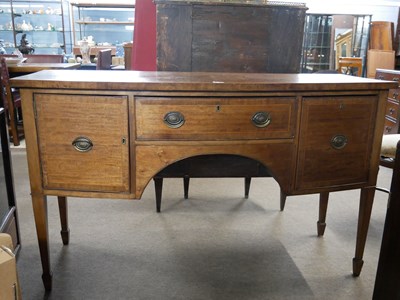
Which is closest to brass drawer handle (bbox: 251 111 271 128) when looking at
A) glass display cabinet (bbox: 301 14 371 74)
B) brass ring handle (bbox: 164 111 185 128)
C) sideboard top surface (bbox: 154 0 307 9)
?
brass ring handle (bbox: 164 111 185 128)

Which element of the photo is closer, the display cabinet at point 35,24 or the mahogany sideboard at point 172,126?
the mahogany sideboard at point 172,126

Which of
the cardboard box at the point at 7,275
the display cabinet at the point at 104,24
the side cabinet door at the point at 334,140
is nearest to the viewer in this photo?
the cardboard box at the point at 7,275

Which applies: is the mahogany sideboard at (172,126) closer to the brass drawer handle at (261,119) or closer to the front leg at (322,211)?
the brass drawer handle at (261,119)

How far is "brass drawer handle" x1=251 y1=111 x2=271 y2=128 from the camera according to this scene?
120 cm

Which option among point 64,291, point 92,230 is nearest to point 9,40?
point 92,230

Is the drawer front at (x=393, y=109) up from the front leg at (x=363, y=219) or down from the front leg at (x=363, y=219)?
up

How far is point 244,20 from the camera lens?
5.54ft

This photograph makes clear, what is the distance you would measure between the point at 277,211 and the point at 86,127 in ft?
4.51

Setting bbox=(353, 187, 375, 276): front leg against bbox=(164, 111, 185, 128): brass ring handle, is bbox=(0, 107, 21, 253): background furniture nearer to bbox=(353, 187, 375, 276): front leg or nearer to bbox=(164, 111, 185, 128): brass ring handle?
bbox=(164, 111, 185, 128): brass ring handle

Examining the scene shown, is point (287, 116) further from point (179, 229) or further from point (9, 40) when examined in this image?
point (9, 40)

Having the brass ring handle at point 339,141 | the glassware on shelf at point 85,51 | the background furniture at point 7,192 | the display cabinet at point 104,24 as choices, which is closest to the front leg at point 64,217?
the background furniture at point 7,192

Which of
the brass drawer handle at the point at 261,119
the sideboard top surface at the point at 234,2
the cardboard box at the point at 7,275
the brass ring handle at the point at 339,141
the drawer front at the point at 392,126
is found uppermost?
the sideboard top surface at the point at 234,2

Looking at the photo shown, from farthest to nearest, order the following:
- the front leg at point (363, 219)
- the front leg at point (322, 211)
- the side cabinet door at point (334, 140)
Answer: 1. the front leg at point (322, 211)
2. the front leg at point (363, 219)
3. the side cabinet door at point (334, 140)

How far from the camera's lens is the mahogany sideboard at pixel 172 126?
3.74ft
